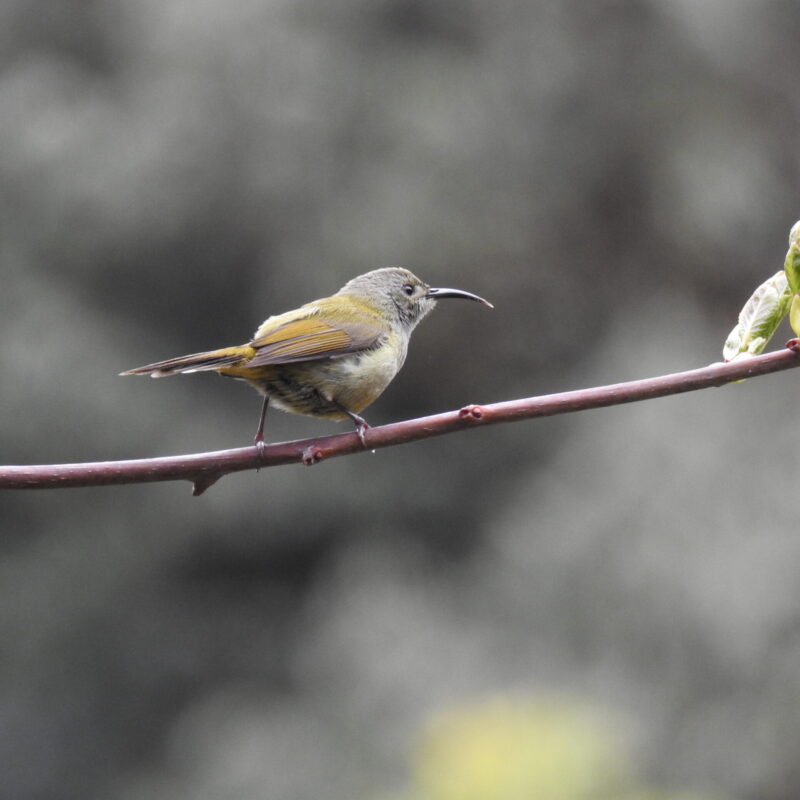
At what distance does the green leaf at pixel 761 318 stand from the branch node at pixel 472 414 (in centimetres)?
44

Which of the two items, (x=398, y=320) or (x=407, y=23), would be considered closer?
(x=398, y=320)

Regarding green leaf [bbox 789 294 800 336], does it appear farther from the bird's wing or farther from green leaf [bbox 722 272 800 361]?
the bird's wing

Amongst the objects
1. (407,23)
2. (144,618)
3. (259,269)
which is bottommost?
(144,618)

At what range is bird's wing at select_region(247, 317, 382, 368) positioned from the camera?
328 cm

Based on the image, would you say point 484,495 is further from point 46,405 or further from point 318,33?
point 318,33

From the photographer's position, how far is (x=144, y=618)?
31.4ft

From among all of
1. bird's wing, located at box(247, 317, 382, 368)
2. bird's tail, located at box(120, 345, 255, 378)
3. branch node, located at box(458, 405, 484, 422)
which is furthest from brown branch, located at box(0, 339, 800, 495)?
bird's wing, located at box(247, 317, 382, 368)

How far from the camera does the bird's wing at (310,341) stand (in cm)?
328

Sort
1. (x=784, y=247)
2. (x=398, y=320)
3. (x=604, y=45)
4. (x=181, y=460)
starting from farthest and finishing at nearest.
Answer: (x=604, y=45), (x=784, y=247), (x=398, y=320), (x=181, y=460)

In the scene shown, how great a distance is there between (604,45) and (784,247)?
106 inches

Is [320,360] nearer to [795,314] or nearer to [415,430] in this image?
[415,430]

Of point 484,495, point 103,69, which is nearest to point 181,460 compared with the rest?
point 484,495

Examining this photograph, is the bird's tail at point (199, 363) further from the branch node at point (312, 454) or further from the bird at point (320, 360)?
the branch node at point (312, 454)

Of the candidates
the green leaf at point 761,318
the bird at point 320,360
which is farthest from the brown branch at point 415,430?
the bird at point 320,360
